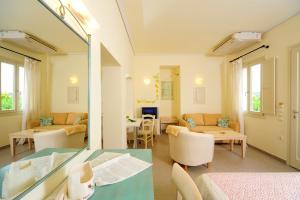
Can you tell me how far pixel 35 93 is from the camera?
32.7 inches

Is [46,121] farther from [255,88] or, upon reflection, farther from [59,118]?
[255,88]

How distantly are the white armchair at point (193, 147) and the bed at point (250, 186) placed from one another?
4.08ft

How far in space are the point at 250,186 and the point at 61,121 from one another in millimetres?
1570

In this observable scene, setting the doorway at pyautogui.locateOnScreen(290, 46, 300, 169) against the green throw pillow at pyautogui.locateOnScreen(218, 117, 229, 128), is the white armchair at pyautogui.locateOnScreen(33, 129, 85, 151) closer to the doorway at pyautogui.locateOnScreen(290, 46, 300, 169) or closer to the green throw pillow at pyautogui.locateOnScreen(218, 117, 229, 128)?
the doorway at pyautogui.locateOnScreen(290, 46, 300, 169)

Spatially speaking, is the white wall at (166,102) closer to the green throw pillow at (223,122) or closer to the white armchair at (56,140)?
the green throw pillow at (223,122)

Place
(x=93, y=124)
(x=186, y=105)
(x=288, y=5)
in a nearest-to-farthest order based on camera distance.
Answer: (x=93, y=124) < (x=288, y=5) < (x=186, y=105)

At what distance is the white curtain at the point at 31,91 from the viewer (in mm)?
747

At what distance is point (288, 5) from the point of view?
103 inches

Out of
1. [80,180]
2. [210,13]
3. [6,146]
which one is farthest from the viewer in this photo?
[210,13]

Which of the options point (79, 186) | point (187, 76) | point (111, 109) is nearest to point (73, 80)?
point (79, 186)

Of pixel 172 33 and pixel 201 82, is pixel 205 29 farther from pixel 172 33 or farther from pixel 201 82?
pixel 201 82

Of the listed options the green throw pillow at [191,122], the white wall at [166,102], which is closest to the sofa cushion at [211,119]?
the green throw pillow at [191,122]

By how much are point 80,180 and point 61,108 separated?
1.75ft

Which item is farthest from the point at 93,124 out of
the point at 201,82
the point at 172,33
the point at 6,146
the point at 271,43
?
the point at 201,82
